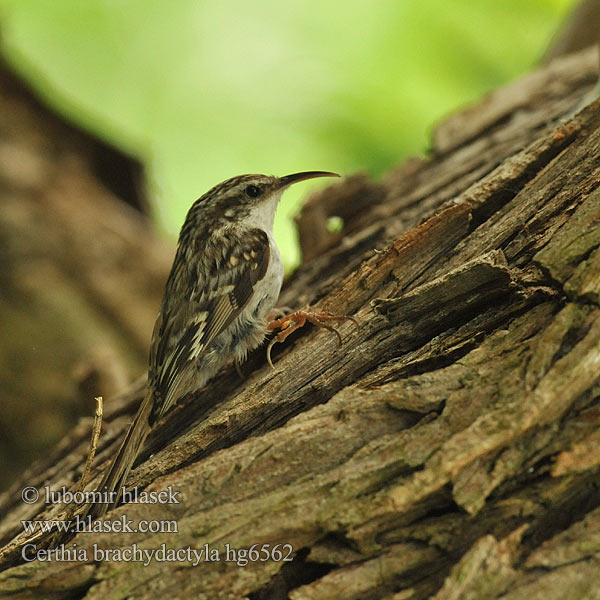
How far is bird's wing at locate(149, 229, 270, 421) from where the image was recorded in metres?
2.00

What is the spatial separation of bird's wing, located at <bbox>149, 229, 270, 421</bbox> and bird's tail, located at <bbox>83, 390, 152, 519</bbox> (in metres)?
0.09

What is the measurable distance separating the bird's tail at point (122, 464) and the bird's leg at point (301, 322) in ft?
1.17

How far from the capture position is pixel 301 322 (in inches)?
75.4

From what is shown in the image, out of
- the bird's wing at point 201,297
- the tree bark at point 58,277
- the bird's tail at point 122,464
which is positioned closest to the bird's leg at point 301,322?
the bird's wing at point 201,297

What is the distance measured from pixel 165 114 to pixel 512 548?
2663 mm

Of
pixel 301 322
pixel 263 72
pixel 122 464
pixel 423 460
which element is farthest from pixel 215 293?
pixel 263 72

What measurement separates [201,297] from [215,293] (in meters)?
0.05

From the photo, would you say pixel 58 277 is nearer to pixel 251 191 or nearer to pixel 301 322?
pixel 251 191

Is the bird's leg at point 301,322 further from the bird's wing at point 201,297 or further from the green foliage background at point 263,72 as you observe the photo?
the green foliage background at point 263,72

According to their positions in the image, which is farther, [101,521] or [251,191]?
[251,191]

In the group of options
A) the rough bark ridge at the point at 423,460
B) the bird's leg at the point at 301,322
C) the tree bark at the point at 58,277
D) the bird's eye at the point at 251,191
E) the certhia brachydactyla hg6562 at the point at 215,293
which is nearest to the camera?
the rough bark ridge at the point at 423,460

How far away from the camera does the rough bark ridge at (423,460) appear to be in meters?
1.14

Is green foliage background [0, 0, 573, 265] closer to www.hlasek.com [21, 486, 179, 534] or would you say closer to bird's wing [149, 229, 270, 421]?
bird's wing [149, 229, 270, 421]

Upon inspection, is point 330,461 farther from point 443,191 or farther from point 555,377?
point 443,191
